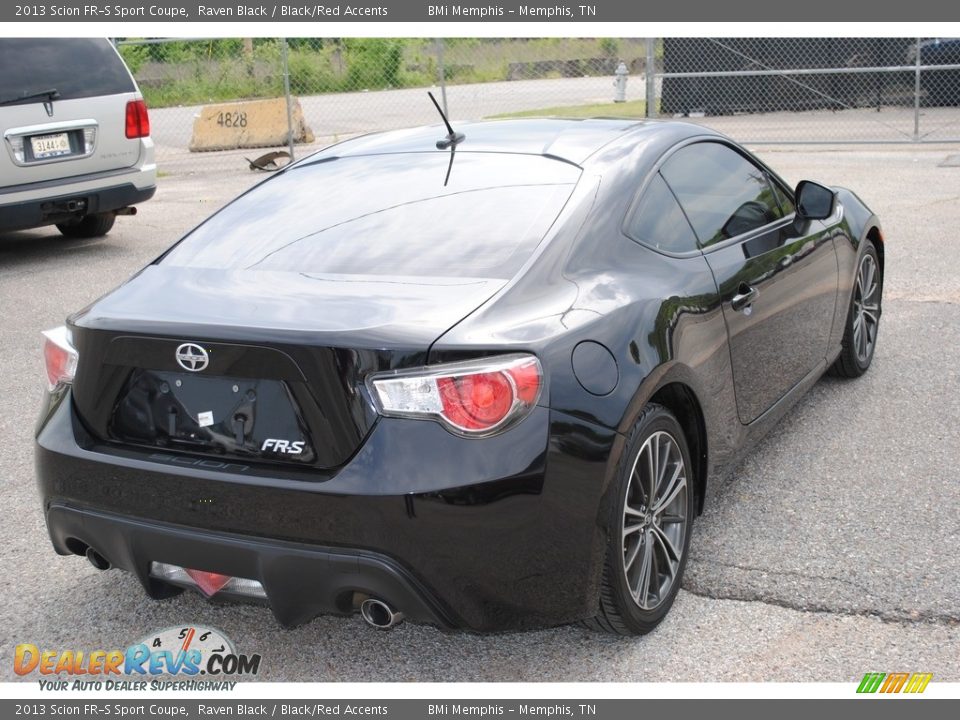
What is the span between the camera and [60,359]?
3406 millimetres

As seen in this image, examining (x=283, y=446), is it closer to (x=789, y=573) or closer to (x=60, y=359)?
(x=60, y=359)

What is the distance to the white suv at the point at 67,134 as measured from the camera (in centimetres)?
930

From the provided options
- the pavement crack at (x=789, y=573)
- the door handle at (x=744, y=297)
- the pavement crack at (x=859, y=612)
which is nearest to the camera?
the pavement crack at (x=859, y=612)

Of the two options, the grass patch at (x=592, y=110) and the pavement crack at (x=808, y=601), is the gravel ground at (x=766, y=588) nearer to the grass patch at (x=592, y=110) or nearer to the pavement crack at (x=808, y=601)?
the pavement crack at (x=808, y=601)

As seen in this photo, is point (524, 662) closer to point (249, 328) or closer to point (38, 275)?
point (249, 328)

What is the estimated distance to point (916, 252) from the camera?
29.1 ft

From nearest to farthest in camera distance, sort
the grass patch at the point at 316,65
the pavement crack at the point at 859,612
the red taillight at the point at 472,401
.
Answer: the red taillight at the point at 472,401 < the pavement crack at the point at 859,612 < the grass patch at the point at 316,65

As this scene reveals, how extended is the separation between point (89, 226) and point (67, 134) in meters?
1.60

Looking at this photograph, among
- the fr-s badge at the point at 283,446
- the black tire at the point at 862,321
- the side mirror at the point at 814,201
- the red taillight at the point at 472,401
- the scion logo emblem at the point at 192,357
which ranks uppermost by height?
the side mirror at the point at 814,201

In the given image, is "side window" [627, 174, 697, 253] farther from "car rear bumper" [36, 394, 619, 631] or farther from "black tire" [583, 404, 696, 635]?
"car rear bumper" [36, 394, 619, 631]

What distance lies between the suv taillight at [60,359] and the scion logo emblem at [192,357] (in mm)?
468

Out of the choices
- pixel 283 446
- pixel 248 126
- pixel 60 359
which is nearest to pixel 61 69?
pixel 60 359

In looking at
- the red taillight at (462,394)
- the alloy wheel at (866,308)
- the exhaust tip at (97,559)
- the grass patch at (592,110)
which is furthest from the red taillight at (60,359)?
the grass patch at (592,110)
